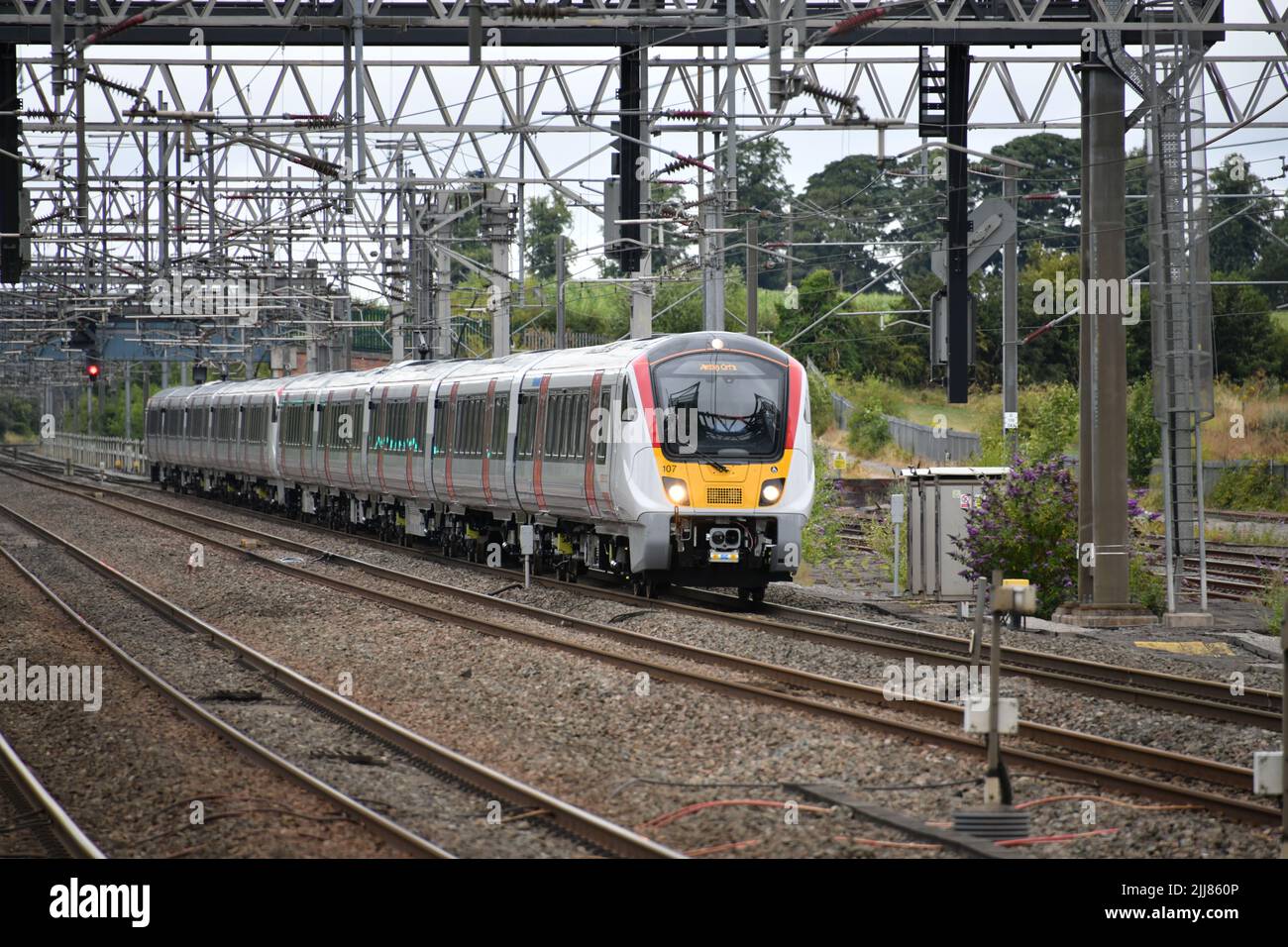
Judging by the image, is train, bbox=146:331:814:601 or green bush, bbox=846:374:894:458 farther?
green bush, bbox=846:374:894:458

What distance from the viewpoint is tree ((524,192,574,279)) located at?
89.3 m

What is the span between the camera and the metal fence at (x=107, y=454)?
67.0m

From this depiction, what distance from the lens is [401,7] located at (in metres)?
21.5

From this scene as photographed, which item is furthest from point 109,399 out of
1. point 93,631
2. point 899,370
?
point 93,631

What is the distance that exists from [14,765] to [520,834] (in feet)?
12.3

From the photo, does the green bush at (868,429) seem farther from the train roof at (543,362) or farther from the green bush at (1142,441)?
the train roof at (543,362)

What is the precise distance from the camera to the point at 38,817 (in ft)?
32.0

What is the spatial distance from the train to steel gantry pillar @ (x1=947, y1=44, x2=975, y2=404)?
4.48 meters

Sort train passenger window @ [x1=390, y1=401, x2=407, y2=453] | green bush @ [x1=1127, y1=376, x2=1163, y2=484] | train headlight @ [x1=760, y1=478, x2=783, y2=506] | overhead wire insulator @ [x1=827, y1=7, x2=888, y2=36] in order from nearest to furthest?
overhead wire insulator @ [x1=827, y1=7, x2=888, y2=36] < train headlight @ [x1=760, y1=478, x2=783, y2=506] < train passenger window @ [x1=390, y1=401, x2=407, y2=453] < green bush @ [x1=1127, y1=376, x2=1163, y2=484]

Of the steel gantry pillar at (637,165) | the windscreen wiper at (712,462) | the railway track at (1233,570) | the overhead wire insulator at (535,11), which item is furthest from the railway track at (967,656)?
the overhead wire insulator at (535,11)

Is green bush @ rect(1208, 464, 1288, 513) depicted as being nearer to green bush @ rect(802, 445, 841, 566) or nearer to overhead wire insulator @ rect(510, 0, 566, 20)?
green bush @ rect(802, 445, 841, 566)

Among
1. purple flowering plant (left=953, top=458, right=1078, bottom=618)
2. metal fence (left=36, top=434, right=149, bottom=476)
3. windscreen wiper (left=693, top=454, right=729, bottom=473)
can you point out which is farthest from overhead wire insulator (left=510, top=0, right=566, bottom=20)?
metal fence (left=36, top=434, right=149, bottom=476)

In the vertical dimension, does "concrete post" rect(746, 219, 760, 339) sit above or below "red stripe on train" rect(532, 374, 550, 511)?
above

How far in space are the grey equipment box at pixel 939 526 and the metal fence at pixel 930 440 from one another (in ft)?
72.2
